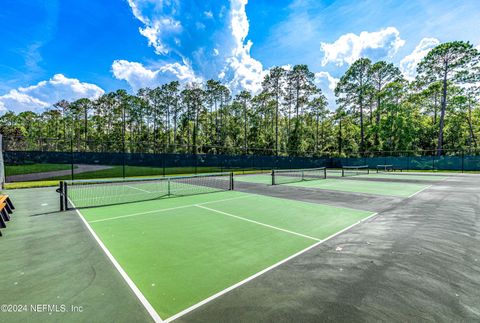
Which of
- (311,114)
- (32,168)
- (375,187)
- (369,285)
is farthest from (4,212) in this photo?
(311,114)

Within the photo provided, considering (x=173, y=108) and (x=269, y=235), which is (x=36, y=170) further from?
(x=173, y=108)

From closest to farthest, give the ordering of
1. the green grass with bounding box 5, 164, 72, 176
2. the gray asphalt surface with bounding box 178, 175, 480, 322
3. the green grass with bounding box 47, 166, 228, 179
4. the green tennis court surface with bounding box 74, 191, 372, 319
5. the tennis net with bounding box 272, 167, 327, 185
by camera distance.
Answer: the gray asphalt surface with bounding box 178, 175, 480, 322
the green tennis court surface with bounding box 74, 191, 372, 319
the green grass with bounding box 5, 164, 72, 176
the tennis net with bounding box 272, 167, 327, 185
the green grass with bounding box 47, 166, 228, 179

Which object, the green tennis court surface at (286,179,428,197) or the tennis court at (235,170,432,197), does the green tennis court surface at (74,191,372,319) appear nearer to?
the green tennis court surface at (286,179,428,197)

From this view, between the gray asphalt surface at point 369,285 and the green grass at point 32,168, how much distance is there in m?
19.6

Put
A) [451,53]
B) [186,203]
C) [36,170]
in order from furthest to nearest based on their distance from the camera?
[451,53] < [36,170] < [186,203]

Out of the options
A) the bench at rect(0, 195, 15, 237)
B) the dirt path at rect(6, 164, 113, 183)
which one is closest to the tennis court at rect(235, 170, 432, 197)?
the bench at rect(0, 195, 15, 237)

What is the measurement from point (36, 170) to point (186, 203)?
599 inches

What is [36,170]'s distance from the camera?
16859 mm

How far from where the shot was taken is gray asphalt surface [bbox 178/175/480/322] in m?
2.54

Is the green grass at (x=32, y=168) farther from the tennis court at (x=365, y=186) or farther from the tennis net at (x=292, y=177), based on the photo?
the tennis net at (x=292, y=177)

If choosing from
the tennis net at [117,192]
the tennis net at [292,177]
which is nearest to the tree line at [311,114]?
the tennis net at [292,177]

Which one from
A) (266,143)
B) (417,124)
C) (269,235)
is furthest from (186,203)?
(417,124)

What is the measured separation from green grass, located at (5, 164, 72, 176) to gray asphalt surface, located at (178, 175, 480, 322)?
1961 cm

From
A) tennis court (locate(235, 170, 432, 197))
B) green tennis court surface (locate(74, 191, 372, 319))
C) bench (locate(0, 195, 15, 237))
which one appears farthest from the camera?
tennis court (locate(235, 170, 432, 197))
